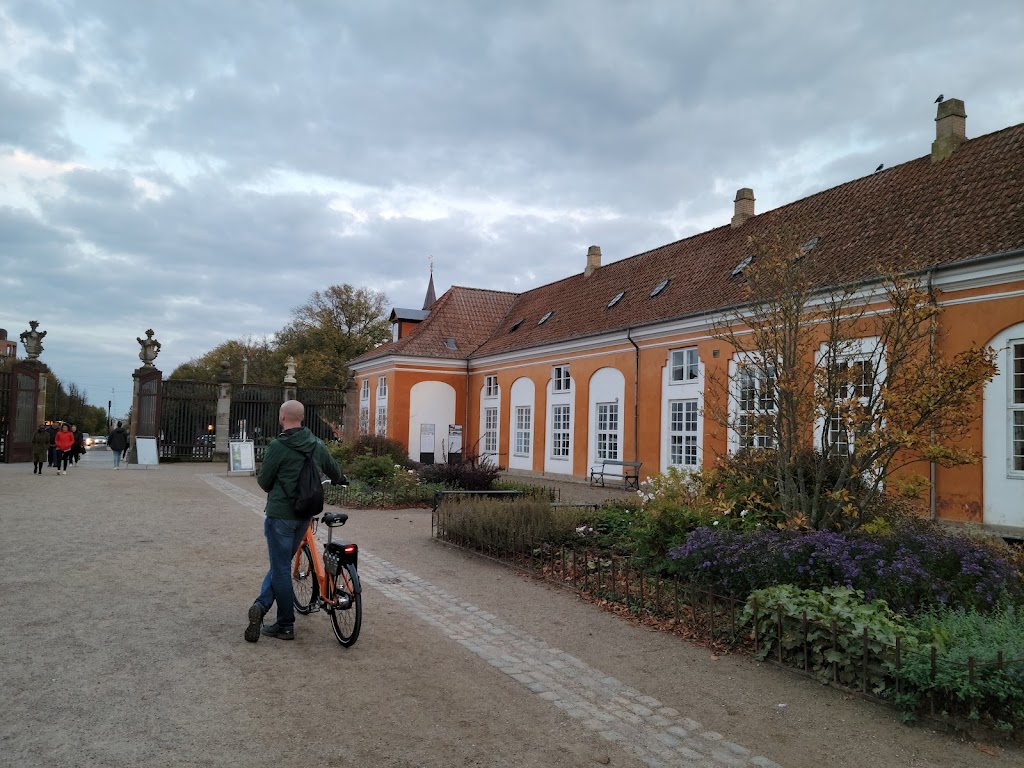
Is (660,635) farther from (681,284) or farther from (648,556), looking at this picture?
(681,284)

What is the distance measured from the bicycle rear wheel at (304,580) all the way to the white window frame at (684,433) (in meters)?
15.7

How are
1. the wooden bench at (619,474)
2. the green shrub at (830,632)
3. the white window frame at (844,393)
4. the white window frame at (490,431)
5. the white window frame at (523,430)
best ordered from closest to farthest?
the green shrub at (830,632)
the white window frame at (844,393)
the wooden bench at (619,474)
the white window frame at (523,430)
the white window frame at (490,431)

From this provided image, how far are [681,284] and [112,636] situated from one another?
20522 mm

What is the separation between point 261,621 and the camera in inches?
231

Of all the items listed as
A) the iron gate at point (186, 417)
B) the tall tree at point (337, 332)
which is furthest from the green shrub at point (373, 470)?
the tall tree at point (337, 332)

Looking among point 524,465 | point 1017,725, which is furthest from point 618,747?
point 524,465

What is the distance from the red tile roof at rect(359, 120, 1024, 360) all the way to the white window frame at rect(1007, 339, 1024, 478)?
6.98 feet

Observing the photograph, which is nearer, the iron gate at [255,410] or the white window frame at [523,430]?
the white window frame at [523,430]

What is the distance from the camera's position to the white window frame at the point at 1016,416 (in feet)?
44.1

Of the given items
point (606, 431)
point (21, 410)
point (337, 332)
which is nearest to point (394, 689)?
point (606, 431)

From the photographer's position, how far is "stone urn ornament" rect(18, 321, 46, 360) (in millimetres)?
28016

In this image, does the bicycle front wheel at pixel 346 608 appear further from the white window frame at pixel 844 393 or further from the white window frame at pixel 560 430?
the white window frame at pixel 560 430

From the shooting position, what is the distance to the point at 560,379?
27.6 metres

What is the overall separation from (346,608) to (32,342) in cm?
2791
